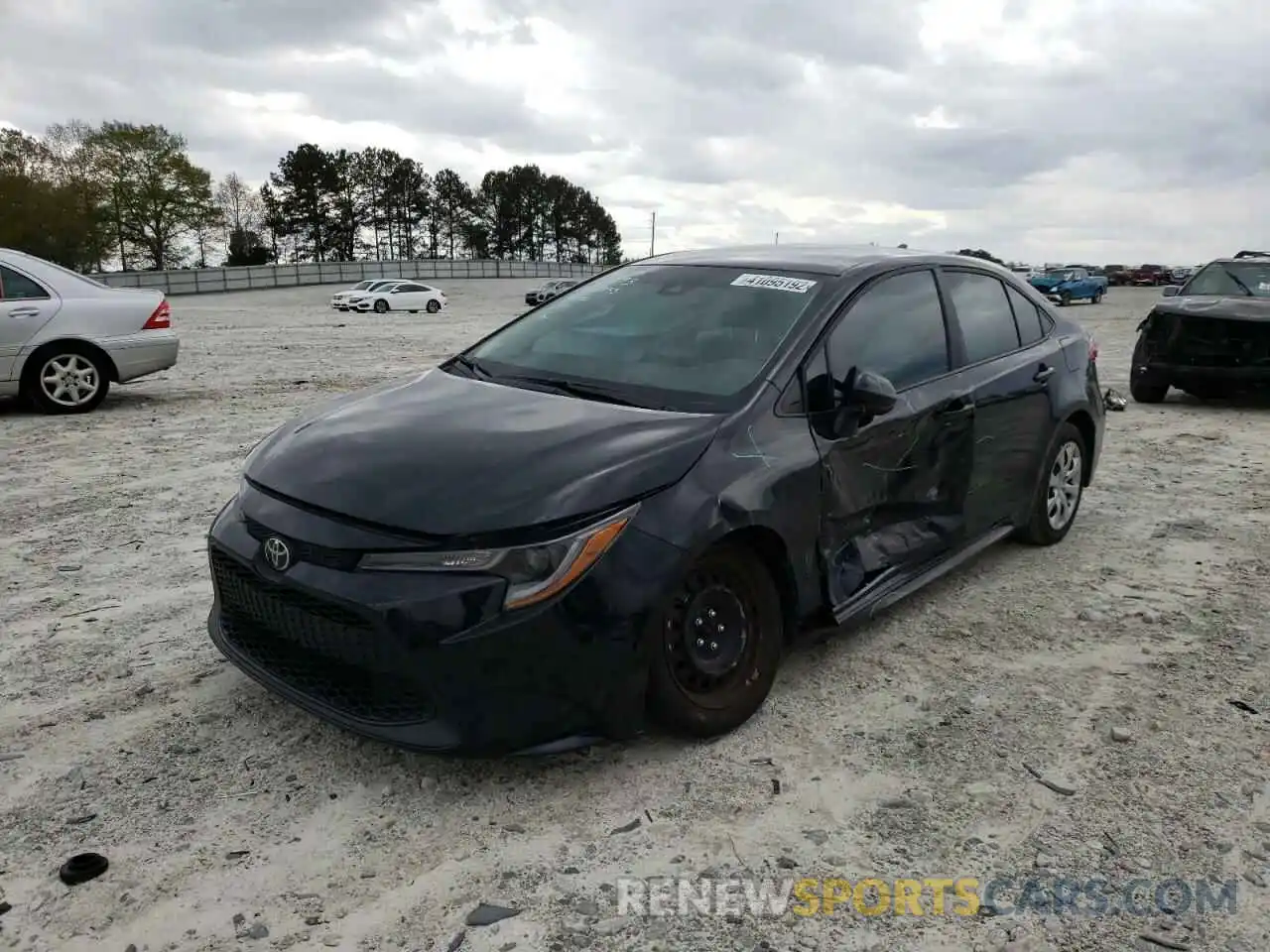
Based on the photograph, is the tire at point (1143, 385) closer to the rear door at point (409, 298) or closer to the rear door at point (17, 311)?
the rear door at point (17, 311)

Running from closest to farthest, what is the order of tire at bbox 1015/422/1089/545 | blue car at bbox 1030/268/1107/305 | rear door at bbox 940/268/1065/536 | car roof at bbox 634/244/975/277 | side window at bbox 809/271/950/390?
side window at bbox 809/271/950/390
car roof at bbox 634/244/975/277
rear door at bbox 940/268/1065/536
tire at bbox 1015/422/1089/545
blue car at bbox 1030/268/1107/305

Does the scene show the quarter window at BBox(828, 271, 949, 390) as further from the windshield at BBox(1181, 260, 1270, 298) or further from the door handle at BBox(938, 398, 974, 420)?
the windshield at BBox(1181, 260, 1270, 298)

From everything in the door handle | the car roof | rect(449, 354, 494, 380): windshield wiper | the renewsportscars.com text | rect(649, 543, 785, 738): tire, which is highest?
the car roof

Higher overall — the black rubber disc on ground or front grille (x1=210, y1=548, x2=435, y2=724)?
front grille (x1=210, y1=548, x2=435, y2=724)

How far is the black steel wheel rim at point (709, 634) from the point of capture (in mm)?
3014

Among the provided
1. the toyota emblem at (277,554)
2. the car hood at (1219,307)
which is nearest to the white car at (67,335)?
the toyota emblem at (277,554)

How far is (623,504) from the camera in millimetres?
2848

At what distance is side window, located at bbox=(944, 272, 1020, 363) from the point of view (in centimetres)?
453

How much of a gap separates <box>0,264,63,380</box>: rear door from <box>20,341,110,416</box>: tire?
0.17 m

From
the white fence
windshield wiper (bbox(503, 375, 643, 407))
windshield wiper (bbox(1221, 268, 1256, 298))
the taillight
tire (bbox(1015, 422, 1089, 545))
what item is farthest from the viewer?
the white fence

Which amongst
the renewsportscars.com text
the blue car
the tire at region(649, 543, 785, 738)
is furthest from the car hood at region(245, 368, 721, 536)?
the blue car

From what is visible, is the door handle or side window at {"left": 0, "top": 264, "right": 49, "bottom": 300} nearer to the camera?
the door handle

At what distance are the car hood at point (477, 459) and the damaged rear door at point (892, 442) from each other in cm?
61

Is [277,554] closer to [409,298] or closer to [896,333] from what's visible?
[896,333]
